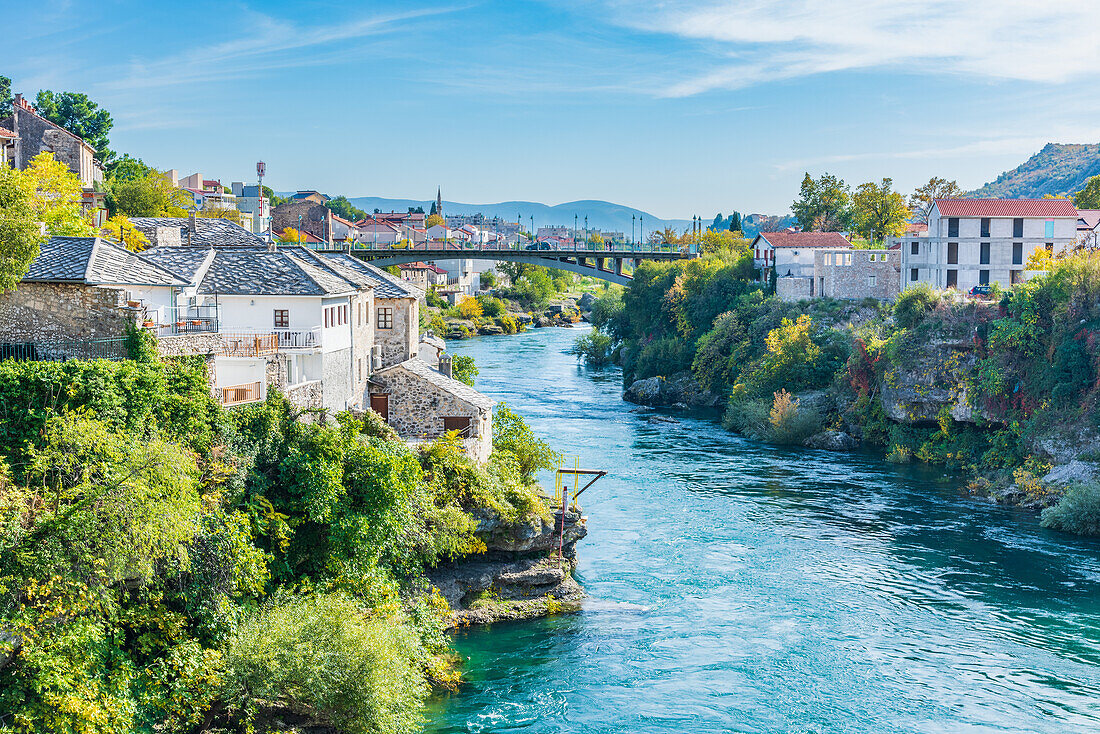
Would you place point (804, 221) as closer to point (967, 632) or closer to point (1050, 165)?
point (967, 632)

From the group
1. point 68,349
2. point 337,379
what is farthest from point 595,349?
point 68,349

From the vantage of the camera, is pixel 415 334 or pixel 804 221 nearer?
pixel 415 334

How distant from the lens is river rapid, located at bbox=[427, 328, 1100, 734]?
23.1 metres

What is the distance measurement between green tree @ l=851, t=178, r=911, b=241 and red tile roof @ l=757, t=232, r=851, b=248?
13.7m

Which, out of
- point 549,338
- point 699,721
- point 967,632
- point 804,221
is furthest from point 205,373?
point 549,338

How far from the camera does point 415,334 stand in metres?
39.7

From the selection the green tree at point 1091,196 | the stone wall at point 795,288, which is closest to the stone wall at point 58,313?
the stone wall at point 795,288

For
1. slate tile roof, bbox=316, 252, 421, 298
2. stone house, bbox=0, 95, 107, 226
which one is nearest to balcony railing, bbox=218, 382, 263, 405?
slate tile roof, bbox=316, 252, 421, 298

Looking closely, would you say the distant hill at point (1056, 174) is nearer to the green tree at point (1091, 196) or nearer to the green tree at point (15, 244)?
the green tree at point (1091, 196)

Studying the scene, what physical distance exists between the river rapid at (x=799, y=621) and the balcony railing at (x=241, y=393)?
815cm

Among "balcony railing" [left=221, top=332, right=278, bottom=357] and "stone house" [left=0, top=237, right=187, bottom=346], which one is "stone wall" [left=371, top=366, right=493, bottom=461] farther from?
"stone house" [left=0, top=237, right=187, bottom=346]

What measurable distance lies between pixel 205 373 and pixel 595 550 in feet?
48.8

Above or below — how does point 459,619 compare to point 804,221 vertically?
below

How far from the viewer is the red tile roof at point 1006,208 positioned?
207ft
